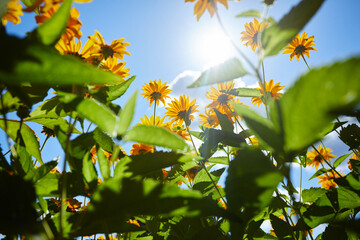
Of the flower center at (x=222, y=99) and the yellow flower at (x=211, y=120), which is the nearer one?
the yellow flower at (x=211, y=120)

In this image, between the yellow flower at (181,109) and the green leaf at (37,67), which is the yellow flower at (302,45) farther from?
the green leaf at (37,67)

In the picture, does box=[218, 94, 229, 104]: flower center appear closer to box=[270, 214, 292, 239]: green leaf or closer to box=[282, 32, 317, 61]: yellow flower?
box=[282, 32, 317, 61]: yellow flower

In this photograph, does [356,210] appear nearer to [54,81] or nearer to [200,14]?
[200,14]

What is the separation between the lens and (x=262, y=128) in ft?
1.24

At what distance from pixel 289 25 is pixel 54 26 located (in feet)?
1.38

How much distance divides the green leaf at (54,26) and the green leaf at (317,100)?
36 centimetres

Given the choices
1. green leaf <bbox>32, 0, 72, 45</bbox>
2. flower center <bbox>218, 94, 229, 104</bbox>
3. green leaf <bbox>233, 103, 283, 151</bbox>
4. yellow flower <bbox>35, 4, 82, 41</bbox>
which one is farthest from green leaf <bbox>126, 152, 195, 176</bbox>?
flower center <bbox>218, 94, 229, 104</bbox>

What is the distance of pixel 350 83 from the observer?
252mm

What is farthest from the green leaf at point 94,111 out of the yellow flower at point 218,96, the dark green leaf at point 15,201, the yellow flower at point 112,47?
the yellow flower at point 218,96

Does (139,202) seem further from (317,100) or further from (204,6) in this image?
(204,6)

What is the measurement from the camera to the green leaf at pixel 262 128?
13.5 inches

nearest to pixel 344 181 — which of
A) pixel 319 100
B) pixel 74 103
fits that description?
pixel 319 100

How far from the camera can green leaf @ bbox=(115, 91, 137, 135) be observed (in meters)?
0.40

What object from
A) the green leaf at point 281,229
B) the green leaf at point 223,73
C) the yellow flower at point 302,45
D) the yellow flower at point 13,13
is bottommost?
the green leaf at point 281,229
